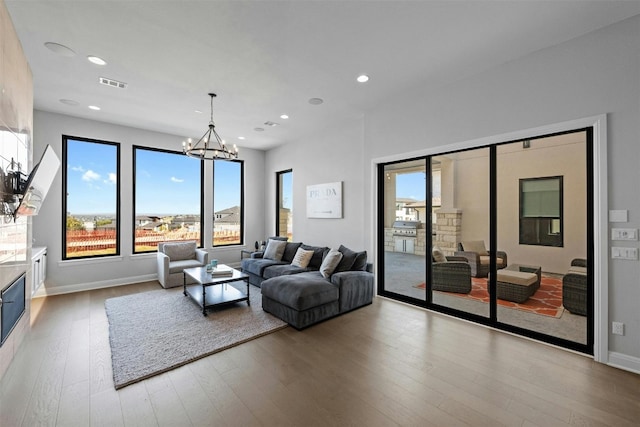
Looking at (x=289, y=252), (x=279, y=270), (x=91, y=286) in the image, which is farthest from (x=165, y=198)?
(x=279, y=270)

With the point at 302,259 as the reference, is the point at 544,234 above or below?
above

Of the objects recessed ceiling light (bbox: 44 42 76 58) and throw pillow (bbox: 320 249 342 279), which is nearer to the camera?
recessed ceiling light (bbox: 44 42 76 58)

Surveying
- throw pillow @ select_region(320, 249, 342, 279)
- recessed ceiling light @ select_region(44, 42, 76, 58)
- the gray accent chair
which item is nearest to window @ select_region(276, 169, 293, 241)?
the gray accent chair

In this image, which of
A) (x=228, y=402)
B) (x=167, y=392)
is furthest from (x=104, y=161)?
(x=228, y=402)

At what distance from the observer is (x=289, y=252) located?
576 cm

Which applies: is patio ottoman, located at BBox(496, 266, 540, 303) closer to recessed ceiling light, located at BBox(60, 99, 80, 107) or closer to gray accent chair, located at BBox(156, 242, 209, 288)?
gray accent chair, located at BBox(156, 242, 209, 288)

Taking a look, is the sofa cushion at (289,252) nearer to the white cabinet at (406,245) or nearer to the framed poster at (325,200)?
the framed poster at (325,200)

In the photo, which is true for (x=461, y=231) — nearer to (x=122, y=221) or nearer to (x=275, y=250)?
(x=275, y=250)

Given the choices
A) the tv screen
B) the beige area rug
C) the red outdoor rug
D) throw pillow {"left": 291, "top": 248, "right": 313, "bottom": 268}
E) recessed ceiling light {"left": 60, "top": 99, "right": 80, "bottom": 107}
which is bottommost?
the beige area rug

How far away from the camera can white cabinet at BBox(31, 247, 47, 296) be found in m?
3.88

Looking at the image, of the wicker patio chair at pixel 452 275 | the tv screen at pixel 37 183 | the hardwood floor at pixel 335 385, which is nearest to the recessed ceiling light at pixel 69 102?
the tv screen at pixel 37 183

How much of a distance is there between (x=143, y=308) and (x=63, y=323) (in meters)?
0.88

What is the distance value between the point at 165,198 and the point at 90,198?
1294 mm

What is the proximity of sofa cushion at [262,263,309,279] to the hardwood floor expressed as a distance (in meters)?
1.52
